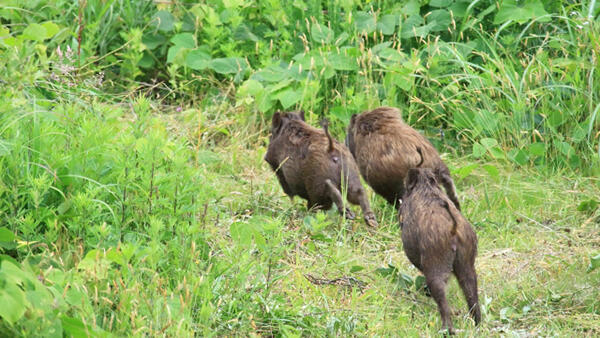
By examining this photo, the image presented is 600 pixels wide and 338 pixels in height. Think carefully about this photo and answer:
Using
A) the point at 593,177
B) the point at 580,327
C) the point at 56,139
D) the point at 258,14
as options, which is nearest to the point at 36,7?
the point at 258,14

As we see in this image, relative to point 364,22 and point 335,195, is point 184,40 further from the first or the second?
point 335,195

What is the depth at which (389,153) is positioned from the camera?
219 inches

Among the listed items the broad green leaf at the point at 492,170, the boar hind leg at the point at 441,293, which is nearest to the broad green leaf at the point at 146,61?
the broad green leaf at the point at 492,170

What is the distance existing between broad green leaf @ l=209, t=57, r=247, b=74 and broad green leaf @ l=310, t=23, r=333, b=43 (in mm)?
696

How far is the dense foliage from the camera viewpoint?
3906 mm

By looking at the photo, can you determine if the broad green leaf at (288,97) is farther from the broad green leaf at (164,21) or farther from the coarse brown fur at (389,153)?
the broad green leaf at (164,21)

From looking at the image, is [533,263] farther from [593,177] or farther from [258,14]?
[258,14]

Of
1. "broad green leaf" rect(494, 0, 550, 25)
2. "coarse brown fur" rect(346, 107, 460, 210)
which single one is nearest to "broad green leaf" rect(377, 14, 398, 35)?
"broad green leaf" rect(494, 0, 550, 25)

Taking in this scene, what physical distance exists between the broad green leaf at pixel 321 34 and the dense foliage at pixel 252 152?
1cm

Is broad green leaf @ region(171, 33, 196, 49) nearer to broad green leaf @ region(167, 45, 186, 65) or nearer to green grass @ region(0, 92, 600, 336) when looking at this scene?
broad green leaf @ region(167, 45, 186, 65)

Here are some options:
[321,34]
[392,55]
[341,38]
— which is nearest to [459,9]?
[392,55]

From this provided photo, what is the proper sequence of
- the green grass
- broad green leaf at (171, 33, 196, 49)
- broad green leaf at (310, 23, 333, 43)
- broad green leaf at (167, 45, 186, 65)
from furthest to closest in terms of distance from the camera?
broad green leaf at (171, 33, 196, 49), broad green leaf at (167, 45, 186, 65), broad green leaf at (310, 23, 333, 43), the green grass

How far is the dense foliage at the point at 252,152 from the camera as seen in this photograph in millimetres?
3906

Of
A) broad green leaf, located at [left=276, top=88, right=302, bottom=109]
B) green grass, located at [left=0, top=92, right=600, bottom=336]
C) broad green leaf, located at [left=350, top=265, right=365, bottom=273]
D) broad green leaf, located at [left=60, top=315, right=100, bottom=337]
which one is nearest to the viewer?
broad green leaf, located at [left=60, top=315, right=100, bottom=337]
